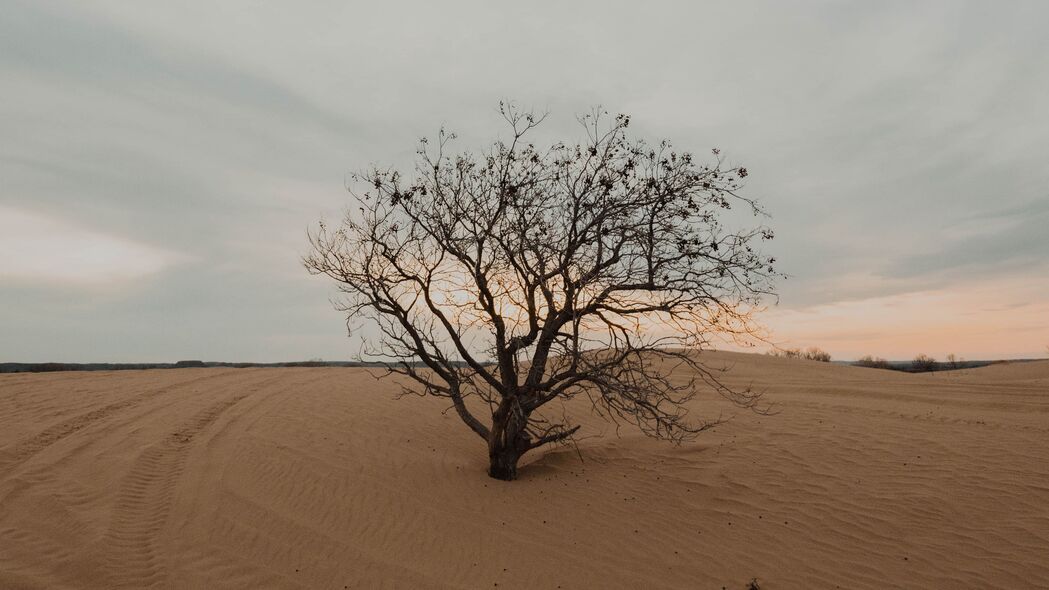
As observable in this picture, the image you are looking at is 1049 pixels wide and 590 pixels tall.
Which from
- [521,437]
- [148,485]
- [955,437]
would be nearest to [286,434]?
[148,485]

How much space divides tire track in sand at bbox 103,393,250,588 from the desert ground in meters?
0.03

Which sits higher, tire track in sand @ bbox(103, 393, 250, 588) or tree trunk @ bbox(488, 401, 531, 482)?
tree trunk @ bbox(488, 401, 531, 482)

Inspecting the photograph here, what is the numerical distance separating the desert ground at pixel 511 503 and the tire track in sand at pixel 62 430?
60mm

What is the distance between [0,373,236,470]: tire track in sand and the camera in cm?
1017

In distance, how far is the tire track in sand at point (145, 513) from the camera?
6777mm

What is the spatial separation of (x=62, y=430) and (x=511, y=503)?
947 centimetres

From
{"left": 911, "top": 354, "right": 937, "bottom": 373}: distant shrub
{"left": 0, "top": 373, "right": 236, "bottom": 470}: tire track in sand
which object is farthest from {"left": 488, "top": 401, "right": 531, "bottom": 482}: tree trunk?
{"left": 911, "top": 354, "right": 937, "bottom": 373}: distant shrub

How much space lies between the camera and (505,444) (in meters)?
9.81

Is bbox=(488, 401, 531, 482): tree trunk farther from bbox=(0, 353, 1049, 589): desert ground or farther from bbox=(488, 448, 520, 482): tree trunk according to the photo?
bbox=(0, 353, 1049, 589): desert ground

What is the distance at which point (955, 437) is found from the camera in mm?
10922

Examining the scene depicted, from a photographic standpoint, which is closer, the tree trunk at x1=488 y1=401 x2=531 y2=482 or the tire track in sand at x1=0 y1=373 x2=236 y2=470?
the tree trunk at x1=488 y1=401 x2=531 y2=482

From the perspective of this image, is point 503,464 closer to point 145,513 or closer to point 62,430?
point 145,513

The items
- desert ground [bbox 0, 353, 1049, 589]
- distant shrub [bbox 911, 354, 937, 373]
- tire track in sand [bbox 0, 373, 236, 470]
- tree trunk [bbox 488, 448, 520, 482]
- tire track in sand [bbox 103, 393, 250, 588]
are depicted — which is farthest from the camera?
distant shrub [bbox 911, 354, 937, 373]

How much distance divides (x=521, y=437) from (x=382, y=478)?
2.49 meters
